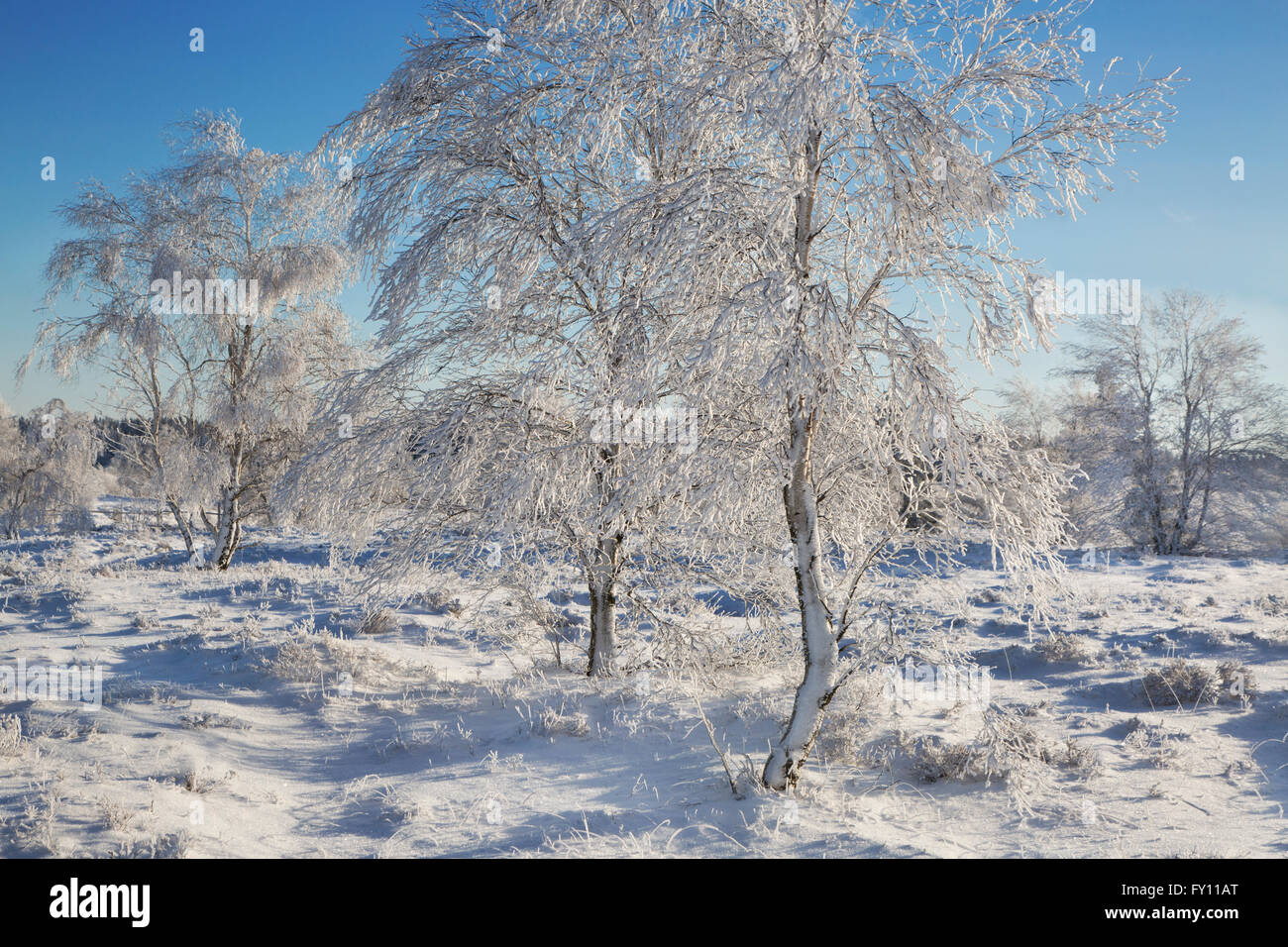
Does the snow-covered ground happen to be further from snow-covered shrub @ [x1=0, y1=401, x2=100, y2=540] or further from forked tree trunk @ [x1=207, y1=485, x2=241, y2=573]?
snow-covered shrub @ [x1=0, y1=401, x2=100, y2=540]

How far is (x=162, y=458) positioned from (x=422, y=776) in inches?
517

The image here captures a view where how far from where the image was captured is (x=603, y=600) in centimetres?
749

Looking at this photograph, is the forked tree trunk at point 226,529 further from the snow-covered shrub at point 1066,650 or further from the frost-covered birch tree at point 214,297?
the snow-covered shrub at point 1066,650

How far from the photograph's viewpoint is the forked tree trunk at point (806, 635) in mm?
4816

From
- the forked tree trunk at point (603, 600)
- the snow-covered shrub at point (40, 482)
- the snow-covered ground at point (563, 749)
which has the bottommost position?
the snow-covered ground at point (563, 749)

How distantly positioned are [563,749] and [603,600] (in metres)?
1.89

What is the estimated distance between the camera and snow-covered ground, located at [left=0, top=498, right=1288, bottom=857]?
13.9 feet

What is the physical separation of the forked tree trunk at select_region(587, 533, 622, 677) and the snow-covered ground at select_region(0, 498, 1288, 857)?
29cm

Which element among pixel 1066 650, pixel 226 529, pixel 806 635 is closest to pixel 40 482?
pixel 226 529

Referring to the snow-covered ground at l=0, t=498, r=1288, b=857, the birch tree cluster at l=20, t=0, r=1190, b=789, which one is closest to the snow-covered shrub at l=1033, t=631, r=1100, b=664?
the snow-covered ground at l=0, t=498, r=1288, b=857

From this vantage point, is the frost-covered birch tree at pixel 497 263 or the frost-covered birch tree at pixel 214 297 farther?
the frost-covered birch tree at pixel 214 297

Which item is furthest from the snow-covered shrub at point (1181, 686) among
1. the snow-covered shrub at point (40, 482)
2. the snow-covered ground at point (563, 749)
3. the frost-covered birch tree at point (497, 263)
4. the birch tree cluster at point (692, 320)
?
the snow-covered shrub at point (40, 482)

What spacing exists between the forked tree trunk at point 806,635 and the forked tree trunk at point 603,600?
8.82 feet
